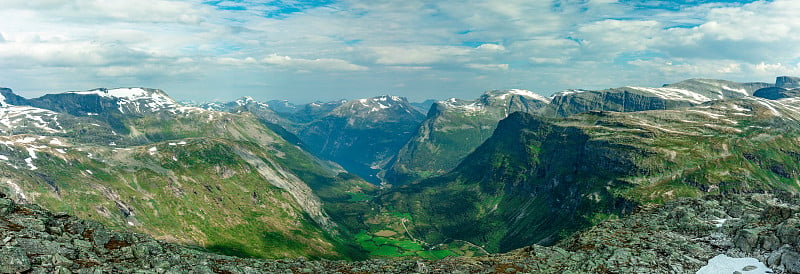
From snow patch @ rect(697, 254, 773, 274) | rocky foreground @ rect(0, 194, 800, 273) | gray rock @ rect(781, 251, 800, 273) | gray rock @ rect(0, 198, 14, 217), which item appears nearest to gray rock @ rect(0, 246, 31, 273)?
rocky foreground @ rect(0, 194, 800, 273)

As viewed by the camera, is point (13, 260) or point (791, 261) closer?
point (13, 260)

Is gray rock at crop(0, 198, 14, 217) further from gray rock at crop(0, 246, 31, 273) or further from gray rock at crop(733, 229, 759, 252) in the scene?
gray rock at crop(733, 229, 759, 252)

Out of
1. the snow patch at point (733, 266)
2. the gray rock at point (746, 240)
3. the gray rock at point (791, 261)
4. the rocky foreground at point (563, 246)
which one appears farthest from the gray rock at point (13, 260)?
the gray rock at point (746, 240)

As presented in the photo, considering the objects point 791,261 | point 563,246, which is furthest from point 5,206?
point 791,261

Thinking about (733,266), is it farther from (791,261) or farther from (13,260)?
(13,260)

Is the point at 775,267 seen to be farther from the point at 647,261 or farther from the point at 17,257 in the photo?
the point at 17,257

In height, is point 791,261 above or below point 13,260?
below

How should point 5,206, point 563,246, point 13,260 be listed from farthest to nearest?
point 563,246, point 5,206, point 13,260

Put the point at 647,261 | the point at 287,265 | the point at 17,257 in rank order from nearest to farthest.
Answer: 1. the point at 17,257
2. the point at 647,261
3. the point at 287,265

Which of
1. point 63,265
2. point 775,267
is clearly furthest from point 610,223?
point 63,265
